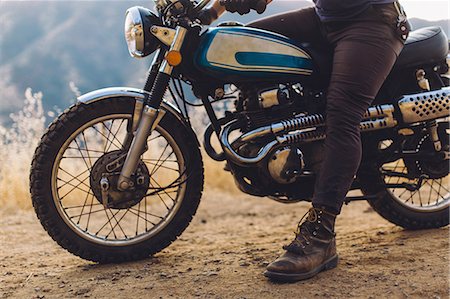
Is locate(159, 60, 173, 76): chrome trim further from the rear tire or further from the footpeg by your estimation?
the rear tire

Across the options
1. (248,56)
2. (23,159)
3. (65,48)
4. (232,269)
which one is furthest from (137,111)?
(65,48)

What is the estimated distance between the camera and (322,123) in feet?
11.0

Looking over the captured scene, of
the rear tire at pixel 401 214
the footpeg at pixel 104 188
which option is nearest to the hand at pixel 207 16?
the footpeg at pixel 104 188

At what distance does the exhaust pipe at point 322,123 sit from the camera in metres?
3.28

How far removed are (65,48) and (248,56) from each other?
13042mm

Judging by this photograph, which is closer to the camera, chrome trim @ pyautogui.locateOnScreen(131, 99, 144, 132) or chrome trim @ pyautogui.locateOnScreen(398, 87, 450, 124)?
chrome trim @ pyautogui.locateOnScreen(131, 99, 144, 132)

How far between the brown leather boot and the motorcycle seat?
1040mm

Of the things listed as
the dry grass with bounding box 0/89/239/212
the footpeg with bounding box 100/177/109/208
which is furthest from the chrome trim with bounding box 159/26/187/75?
the dry grass with bounding box 0/89/239/212

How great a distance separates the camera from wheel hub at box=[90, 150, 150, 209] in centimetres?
323

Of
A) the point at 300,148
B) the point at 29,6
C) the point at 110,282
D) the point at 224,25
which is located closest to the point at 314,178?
the point at 300,148

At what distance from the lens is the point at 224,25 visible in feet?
11.2

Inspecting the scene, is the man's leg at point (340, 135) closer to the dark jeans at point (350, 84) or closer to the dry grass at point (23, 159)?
the dark jeans at point (350, 84)

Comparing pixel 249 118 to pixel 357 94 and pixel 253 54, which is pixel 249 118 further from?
pixel 357 94

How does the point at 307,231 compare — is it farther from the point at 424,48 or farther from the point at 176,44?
the point at 424,48
